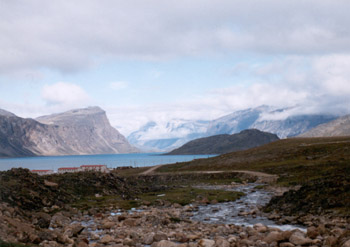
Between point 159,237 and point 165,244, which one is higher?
Answer: point 165,244

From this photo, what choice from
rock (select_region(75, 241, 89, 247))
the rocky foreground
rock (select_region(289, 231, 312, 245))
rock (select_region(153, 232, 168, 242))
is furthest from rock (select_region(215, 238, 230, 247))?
rock (select_region(75, 241, 89, 247))

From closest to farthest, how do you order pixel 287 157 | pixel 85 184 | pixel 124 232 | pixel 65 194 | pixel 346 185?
pixel 124 232 < pixel 346 185 < pixel 65 194 < pixel 85 184 < pixel 287 157

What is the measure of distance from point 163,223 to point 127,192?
32.4m

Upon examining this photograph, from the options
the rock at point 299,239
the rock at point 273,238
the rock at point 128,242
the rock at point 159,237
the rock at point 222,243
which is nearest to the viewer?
the rock at point 299,239

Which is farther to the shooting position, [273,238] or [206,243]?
[273,238]

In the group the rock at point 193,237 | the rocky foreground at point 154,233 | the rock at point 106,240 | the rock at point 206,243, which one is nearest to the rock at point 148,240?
the rocky foreground at point 154,233

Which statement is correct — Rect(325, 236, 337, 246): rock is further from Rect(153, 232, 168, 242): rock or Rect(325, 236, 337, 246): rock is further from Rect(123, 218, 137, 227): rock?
Rect(123, 218, 137, 227): rock

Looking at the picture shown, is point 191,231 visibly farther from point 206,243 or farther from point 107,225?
point 107,225

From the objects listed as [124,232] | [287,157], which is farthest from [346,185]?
[287,157]

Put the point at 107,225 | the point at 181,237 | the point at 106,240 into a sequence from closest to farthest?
the point at 106,240 → the point at 181,237 → the point at 107,225

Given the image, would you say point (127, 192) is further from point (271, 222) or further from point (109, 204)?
point (271, 222)

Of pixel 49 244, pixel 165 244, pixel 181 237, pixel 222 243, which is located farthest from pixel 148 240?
pixel 49 244

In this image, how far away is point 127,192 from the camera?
65375mm

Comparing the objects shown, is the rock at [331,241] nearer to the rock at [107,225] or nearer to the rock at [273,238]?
the rock at [273,238]
